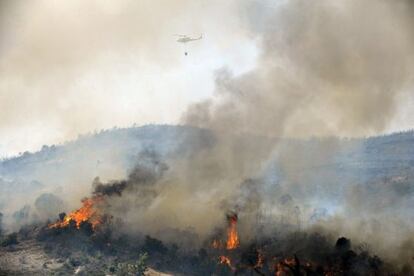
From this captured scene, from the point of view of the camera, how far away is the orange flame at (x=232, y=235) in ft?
278

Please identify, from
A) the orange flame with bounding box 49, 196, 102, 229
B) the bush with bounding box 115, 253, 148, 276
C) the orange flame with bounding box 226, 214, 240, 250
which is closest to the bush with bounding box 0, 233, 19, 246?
the orange flame with bounding box 49, 196, 102, 229

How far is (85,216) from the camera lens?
Result: 90.9m

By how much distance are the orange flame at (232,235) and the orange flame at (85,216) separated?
21.4 meters

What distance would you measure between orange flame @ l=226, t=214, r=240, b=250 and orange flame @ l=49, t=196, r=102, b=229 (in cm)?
2144

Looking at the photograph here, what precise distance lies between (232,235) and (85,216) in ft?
82.3

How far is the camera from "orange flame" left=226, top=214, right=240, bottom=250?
278ft

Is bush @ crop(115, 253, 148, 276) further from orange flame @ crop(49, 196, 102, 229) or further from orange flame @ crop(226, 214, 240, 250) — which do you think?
orange flame @ crop(226, 214, 240, 250)

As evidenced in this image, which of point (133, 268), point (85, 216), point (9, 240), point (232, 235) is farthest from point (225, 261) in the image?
point (9, 240)

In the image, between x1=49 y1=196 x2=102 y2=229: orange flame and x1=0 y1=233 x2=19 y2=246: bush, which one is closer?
x1=0 y1=233 x2=19 y2=246: bush

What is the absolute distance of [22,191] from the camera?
420 ft

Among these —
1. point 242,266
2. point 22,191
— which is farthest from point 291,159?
point 22,191

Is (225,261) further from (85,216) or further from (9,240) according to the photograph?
(9,240)

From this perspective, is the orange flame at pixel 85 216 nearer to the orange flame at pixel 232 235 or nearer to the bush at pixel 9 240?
the bush at pixel 9 240

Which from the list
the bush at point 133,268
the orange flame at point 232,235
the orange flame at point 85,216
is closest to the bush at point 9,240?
the orange flame at point 85,216
